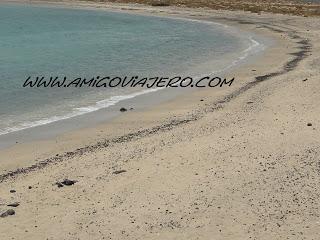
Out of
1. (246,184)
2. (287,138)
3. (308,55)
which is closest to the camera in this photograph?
(246,184)

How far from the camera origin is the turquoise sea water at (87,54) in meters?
22.0

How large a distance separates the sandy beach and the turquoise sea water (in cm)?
368

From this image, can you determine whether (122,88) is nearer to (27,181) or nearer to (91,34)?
(27,181)

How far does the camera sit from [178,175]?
12.8m

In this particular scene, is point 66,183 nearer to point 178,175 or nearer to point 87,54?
point 178,175

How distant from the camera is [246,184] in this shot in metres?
12.1

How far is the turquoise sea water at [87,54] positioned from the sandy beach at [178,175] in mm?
3682

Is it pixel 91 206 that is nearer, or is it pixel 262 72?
pixel 91 206

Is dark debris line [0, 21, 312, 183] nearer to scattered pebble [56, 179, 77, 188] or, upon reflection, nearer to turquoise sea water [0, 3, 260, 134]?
scattered pebble [56, 179, 77, 188]

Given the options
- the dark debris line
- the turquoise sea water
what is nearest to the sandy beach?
the dark debris line

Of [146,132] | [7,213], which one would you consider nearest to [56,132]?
[146,132]

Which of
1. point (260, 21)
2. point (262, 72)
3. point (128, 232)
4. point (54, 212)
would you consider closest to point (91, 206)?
point (54, 212)

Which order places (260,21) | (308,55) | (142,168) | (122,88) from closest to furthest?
(142,168), (122,88), (308,55), (260,21)

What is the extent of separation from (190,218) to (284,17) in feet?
203
